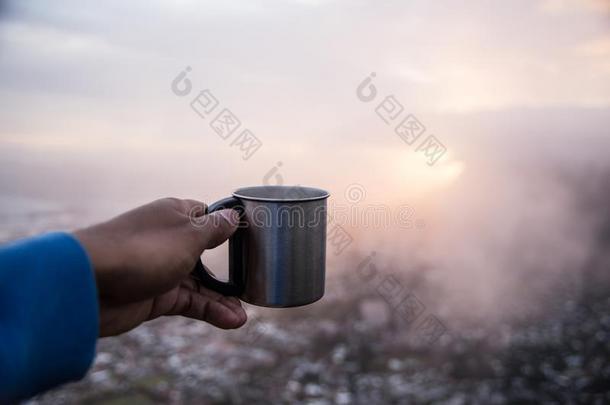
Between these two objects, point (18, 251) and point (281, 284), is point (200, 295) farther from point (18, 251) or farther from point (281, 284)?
point (18, 251)

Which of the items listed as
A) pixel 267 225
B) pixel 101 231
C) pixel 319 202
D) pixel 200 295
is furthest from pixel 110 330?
pixel 319 202

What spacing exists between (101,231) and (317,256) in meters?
0.57

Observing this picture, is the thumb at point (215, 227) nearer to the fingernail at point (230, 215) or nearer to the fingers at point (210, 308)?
the fingernail at point (230, 215)

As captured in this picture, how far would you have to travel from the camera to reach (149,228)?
117 cm

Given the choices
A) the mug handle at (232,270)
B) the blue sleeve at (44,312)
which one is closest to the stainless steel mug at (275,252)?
the mug handle at (232,270)

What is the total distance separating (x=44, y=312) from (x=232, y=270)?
537 millimetres

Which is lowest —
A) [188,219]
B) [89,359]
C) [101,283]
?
[89,359]

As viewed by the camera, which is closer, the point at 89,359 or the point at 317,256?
the point at 89,359

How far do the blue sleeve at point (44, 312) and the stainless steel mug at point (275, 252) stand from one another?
15.9 inches

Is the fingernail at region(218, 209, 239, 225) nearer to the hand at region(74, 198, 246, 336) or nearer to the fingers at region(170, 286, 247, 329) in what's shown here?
the hand at region(74, 198, 246, 336)

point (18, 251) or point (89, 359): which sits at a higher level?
point (18, 251)

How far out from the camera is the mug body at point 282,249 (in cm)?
127

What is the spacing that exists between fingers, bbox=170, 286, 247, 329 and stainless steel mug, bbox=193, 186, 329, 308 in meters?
0.15

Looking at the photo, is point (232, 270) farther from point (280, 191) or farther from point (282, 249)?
point (280, 191)
